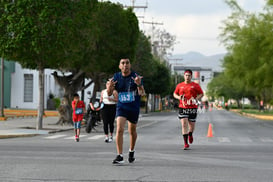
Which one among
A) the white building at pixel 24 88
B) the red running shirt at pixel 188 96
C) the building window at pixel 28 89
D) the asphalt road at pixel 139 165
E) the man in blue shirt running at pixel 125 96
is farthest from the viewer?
the building window at pixel 28 89

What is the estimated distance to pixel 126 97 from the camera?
11.2 metres

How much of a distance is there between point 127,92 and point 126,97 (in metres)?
0.10

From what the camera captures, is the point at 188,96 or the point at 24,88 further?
the point at 24,88

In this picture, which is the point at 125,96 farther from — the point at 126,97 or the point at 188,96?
the point at 188,96

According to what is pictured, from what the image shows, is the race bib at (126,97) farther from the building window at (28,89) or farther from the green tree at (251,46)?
the building window at (28,89)

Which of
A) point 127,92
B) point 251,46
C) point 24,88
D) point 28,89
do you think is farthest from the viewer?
point 28,89

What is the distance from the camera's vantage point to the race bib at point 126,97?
11.1 metres

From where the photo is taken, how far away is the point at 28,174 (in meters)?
9.70

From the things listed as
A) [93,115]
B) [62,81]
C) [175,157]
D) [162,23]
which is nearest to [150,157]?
[175,157]

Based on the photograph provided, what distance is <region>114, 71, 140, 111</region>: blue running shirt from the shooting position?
11.1 metres

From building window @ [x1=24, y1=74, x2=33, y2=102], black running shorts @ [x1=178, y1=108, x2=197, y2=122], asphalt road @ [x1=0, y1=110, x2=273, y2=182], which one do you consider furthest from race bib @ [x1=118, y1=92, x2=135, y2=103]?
building window @ [x1=24, y1=74, x2=33, y2=102]

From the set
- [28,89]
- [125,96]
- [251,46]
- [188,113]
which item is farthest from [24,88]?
[125,96]

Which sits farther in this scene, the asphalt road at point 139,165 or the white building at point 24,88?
the white building at point 24,88

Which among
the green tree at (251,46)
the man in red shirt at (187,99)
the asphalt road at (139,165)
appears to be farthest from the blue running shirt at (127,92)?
→ the green tree at (251,46)
